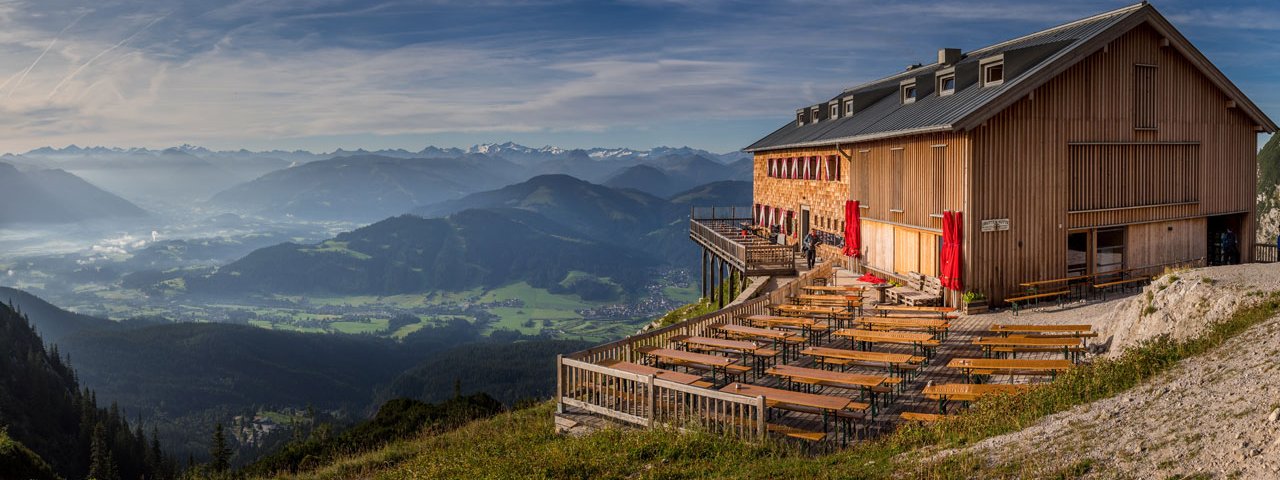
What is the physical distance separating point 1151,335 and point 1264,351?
3.71 m

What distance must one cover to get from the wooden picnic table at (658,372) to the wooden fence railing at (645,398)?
21 cm

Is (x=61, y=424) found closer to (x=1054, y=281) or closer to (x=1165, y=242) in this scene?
(x=1054, y=281)

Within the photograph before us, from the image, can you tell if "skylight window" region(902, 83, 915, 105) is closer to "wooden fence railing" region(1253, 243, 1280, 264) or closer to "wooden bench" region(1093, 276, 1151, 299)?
"wooden bench" region(1093, 276, 1151, 299)

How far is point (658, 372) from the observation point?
14.4 meters

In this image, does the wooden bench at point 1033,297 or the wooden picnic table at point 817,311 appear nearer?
the wooden picnic table at point 817,311

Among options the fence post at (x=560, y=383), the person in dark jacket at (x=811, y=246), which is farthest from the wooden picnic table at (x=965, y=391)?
the person in dark jacket at (x=811, y=246)

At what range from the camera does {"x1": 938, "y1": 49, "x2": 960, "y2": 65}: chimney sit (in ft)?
123

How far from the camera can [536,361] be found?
17662 cm

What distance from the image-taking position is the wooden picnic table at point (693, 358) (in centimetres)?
1593

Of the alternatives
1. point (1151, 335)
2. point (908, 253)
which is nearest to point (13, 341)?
point (908, 253)

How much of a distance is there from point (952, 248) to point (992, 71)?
6585mm

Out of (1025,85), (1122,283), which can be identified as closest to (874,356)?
(1025,85)

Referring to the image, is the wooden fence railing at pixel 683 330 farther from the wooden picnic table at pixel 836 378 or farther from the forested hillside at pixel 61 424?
the forested hillside at pixel 61 424

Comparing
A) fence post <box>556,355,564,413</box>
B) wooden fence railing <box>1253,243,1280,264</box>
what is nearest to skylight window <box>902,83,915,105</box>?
wooden fence railing <box>1253,243,1280,264</box>
